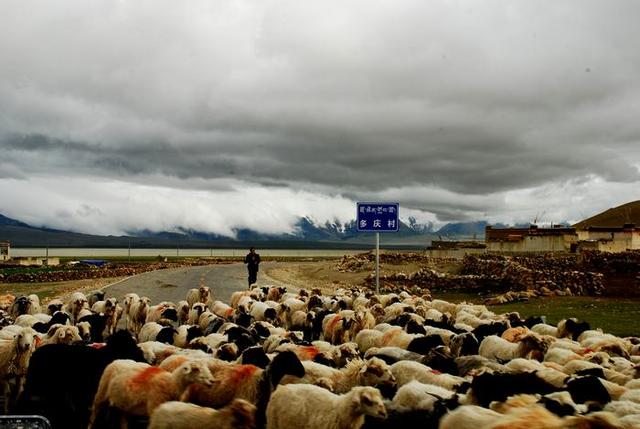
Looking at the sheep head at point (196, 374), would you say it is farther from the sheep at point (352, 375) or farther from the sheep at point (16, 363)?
the sheep at point (16, 363)

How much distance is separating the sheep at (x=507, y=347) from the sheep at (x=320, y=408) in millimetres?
4857

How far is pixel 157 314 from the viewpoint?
16438 mm

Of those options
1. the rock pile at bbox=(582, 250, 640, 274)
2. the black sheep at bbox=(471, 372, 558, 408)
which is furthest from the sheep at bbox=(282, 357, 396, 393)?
the rock pile at bbox=(582, 250, 640, 274)

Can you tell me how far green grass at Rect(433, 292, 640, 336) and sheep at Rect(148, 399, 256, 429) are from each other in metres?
15.1

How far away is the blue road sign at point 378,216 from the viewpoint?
75.2 ft

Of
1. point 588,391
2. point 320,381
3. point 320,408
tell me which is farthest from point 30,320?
point 588,391

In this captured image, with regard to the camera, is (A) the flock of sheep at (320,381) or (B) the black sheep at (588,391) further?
(B) the black sheep at (588,391)

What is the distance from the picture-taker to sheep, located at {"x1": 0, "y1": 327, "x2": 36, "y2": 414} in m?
9.27

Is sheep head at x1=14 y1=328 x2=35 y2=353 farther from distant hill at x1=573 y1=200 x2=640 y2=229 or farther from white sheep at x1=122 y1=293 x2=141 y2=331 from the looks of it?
distant hill at x1=573 y1=200 x2=640 y2=229

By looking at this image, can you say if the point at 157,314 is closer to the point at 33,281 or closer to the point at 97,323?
the point at 97,323

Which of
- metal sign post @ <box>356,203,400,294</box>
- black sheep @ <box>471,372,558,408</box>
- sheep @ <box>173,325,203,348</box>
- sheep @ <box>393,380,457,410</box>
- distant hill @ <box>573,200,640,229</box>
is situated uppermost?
distant hill @ <box>573,200,640,229</box>

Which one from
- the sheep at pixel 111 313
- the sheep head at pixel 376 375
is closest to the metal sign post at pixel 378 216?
the sheep at pixel 111 313

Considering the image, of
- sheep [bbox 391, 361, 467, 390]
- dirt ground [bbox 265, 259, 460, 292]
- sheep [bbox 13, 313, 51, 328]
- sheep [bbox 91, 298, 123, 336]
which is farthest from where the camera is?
dirt ground [bbox 265, 259, 460, 292]

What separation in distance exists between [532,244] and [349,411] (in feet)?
153
